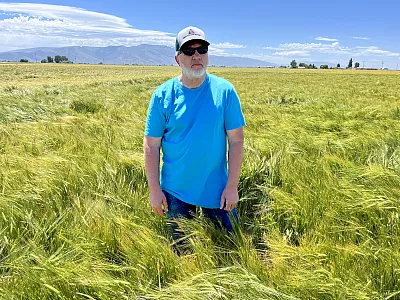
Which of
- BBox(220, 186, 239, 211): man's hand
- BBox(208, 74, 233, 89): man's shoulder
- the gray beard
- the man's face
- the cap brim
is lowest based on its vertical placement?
BBox(220, 186, 239, 211): man's hand

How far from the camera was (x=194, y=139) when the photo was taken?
81.4 inches

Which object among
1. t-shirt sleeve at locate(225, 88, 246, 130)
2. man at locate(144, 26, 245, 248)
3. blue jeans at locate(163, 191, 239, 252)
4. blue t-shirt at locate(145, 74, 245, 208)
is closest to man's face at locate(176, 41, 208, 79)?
man at locate(144, 26, 245, 248)

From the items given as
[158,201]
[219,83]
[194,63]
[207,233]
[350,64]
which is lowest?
[207,233]

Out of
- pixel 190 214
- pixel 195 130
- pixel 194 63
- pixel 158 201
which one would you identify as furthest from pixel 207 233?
pixel 194 63

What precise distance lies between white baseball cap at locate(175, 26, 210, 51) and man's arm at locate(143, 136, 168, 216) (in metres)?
0.65

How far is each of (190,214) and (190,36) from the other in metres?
1.19

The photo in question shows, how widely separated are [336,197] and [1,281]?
2.13 meters

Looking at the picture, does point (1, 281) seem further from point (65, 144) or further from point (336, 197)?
point (65, 144)

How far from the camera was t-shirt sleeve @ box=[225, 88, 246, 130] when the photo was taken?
2.01m

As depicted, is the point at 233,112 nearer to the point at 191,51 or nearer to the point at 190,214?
the point at 191,51

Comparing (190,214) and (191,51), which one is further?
(190,214)

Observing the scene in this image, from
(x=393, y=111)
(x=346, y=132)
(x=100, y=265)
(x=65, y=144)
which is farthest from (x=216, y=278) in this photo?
(x=393, y=111)

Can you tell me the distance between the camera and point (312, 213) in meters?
2.14

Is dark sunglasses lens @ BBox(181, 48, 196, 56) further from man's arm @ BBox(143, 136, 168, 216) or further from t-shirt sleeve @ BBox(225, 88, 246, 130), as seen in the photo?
man's arm @ BBox(143, 136, 168, 216)
